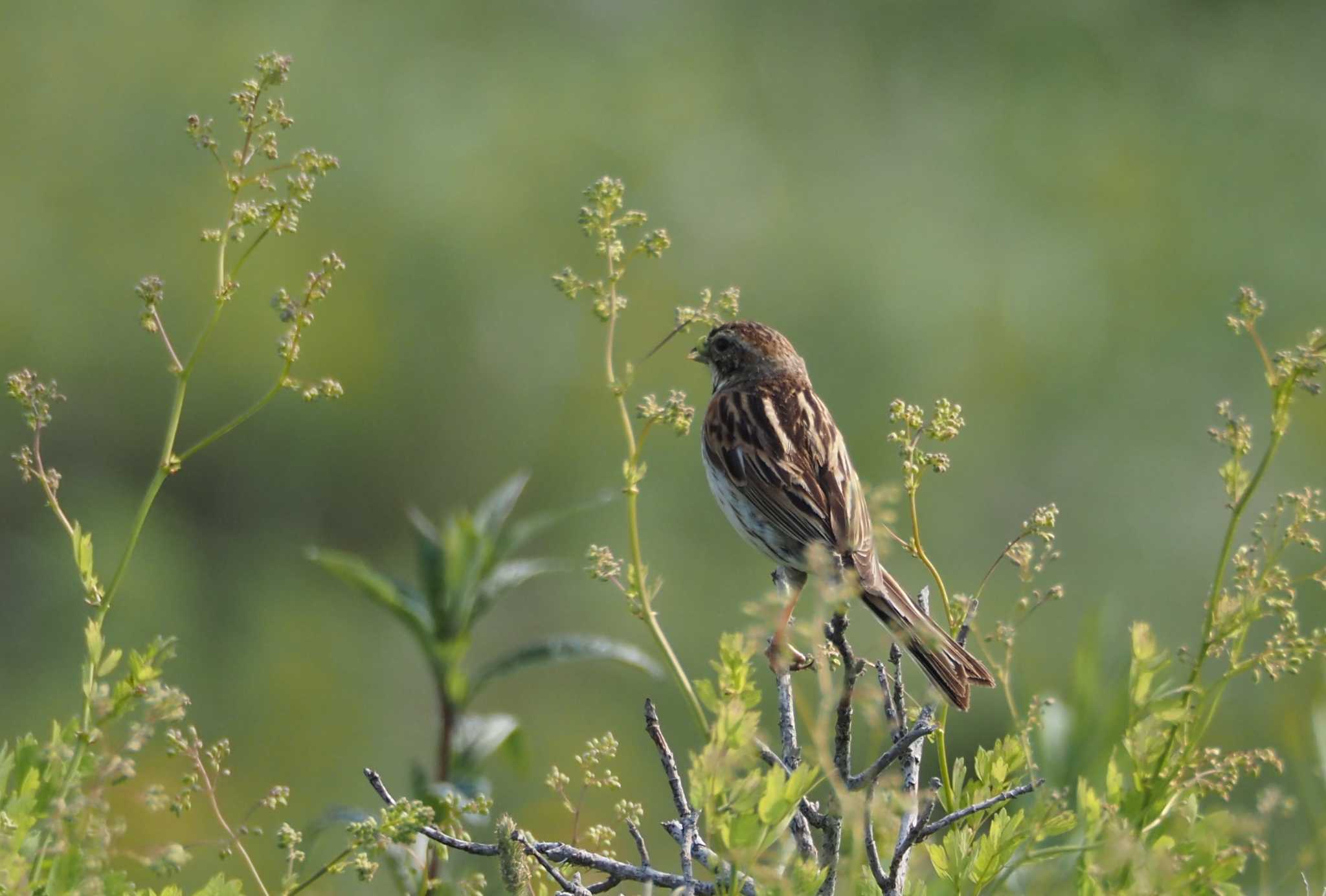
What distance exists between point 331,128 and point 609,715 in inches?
139

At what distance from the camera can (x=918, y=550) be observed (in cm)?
208

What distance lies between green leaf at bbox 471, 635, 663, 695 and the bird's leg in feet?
0.89

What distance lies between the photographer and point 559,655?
303 cm

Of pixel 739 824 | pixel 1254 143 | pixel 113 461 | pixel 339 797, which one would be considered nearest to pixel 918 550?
pixel 739 824

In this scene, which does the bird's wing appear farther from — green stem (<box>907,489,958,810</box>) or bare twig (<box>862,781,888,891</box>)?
bare twig (<box>862,781,888,891</box>)

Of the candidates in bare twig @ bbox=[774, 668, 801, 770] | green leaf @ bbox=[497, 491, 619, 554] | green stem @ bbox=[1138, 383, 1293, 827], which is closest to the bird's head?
green leaf @ bbox=[497, 491, 619, 554]

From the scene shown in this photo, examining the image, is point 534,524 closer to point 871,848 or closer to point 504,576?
point 504,576

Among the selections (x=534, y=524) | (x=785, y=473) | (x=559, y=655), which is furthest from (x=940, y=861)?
(x=785, y=473)

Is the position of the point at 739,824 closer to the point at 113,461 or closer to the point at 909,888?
the point at 909,888

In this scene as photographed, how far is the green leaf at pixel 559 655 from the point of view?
300 cm

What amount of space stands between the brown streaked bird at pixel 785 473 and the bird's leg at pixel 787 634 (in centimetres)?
1

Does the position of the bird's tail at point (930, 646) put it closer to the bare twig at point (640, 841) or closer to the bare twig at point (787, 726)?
the bare twig at point (787, 726)

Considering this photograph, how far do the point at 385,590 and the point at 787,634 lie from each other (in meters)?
1.15

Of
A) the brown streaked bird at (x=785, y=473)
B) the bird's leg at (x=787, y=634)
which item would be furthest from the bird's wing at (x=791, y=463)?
the bird's leg at (x=787, y=634)
